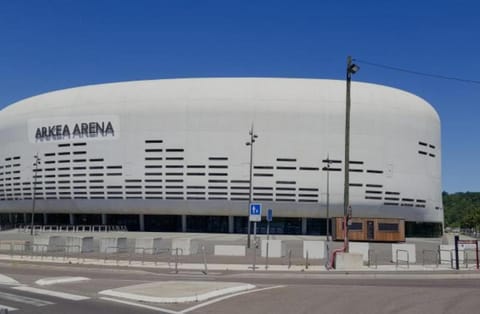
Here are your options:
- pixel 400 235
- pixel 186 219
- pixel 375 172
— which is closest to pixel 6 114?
pixel 186 219

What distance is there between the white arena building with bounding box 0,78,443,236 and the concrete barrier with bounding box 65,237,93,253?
126 ft

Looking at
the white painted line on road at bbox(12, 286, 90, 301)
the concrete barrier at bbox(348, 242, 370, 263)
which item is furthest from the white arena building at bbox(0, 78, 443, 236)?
the white painted line on road at bbox(12, 286, 90, 301)

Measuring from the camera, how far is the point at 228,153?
7150 centimetres

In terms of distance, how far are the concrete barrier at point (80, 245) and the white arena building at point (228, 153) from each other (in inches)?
1514

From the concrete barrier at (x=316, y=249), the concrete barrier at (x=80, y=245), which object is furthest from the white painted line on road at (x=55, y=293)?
the concrete barrier at (x=316, y=249)

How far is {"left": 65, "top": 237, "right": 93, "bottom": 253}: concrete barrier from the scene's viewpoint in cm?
3235

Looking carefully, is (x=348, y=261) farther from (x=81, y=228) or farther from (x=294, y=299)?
(x=81, y=228)

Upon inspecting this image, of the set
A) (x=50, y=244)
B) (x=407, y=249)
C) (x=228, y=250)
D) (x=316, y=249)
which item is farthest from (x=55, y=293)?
(x=50, y=244)

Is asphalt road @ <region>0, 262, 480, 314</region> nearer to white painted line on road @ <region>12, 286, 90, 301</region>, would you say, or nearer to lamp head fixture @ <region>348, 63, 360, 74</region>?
white painted line on road @ <region>12, 286, 90, 301</region>

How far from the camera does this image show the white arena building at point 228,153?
234 ft

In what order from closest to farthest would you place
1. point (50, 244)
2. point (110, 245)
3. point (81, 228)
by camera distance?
point (110, 245) < point (50, 244) < point (81, 228)

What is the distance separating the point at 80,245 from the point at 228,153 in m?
40.2

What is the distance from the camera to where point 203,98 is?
72875mm

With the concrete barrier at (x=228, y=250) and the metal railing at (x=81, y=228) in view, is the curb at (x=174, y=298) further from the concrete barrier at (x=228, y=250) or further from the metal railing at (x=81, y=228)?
the metal railing at (x=81, y=228)
